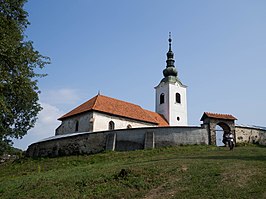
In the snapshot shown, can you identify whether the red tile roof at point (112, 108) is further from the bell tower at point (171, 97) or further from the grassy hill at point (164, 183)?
the grassy hill at point (164, 183)

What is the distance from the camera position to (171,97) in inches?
1766

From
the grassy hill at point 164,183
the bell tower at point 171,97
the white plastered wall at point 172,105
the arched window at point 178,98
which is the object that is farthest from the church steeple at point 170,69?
the grassy hill at point 164,183

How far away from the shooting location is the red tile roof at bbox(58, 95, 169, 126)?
32.9m

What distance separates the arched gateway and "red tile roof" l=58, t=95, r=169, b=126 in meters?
10.7

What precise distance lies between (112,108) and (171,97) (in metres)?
13.3

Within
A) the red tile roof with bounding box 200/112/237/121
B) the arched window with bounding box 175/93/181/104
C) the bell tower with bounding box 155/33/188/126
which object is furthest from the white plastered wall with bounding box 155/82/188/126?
the red tile roof with bounding box 200/112/237/121

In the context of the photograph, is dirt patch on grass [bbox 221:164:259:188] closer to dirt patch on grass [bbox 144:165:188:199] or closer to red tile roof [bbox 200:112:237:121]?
dirt patch on grass [bbox 144:165:188:199]

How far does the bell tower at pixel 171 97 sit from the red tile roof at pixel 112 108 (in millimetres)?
7308

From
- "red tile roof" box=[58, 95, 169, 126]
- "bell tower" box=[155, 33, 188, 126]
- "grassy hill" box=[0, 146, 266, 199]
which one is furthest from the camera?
"bell tower" box=[155, 33, 188, 126]

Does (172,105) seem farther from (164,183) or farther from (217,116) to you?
(164,183)

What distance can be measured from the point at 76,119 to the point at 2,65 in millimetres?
20229

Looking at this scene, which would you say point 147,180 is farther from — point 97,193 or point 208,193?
point 208,193

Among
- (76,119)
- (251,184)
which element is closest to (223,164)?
(251,184)

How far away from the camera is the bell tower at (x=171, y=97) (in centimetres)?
4419
